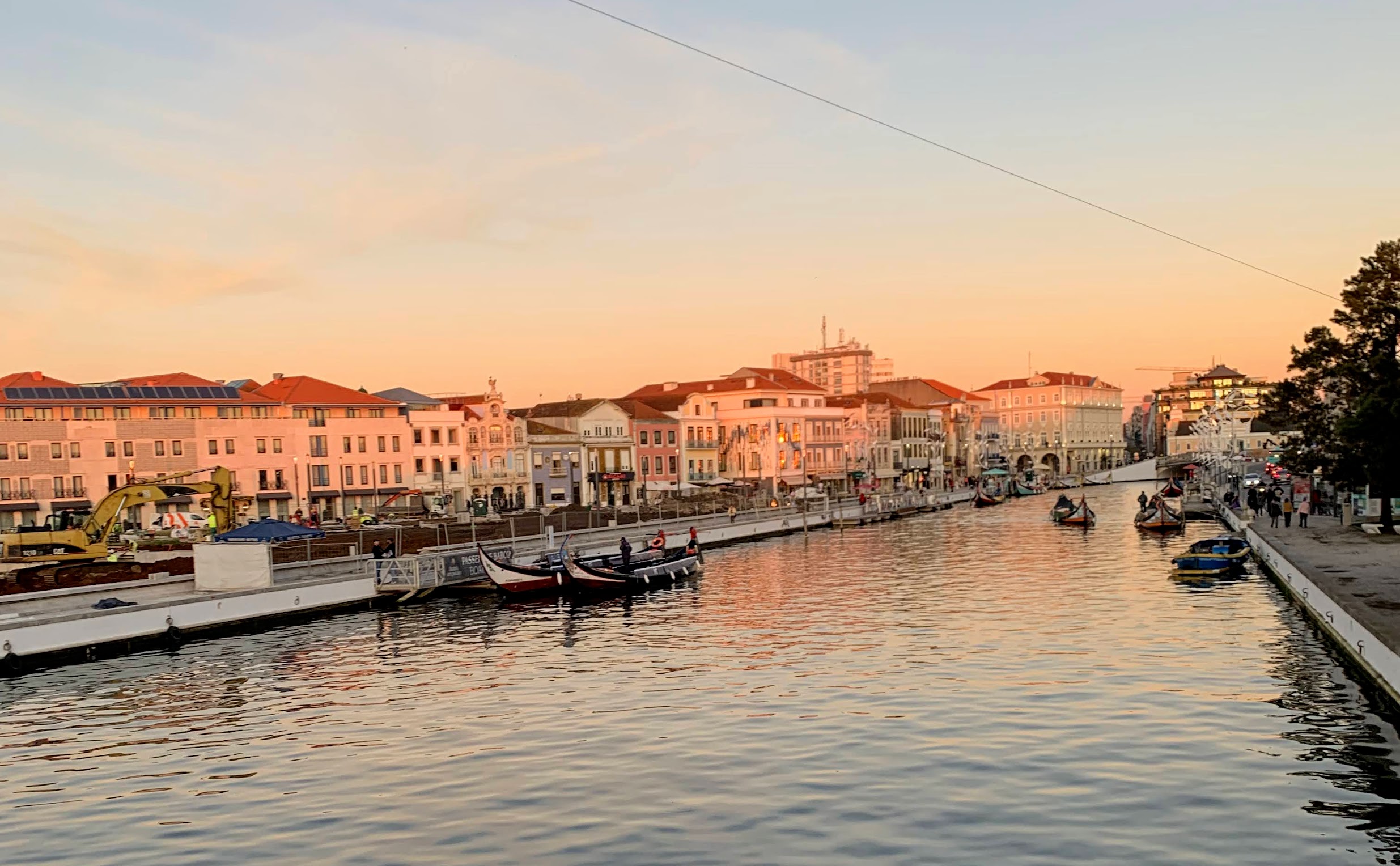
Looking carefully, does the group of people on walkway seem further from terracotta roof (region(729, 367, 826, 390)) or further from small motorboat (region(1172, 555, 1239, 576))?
terracotta roof (region(729, 367, 826, 390))

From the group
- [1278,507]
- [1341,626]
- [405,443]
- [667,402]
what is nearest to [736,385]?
[667,402]

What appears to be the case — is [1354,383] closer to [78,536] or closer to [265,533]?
[265,533]

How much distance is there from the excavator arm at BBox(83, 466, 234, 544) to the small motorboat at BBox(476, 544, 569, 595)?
17.0 metres

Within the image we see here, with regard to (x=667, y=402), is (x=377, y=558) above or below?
below

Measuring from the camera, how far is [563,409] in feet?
382

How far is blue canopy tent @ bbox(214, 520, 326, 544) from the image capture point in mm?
46875

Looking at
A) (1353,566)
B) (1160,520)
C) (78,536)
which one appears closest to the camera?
(1353,566)

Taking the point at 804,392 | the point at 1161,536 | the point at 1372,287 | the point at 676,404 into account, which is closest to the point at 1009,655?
the point at 1372,287

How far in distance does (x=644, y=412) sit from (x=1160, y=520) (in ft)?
183

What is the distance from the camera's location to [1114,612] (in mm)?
39688

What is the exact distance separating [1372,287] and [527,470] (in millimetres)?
67598

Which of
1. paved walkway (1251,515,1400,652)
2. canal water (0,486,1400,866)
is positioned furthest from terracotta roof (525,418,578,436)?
canal water (0,486,1400,866)

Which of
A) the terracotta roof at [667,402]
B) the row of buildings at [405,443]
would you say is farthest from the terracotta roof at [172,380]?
the terracotta roof at [667,402]

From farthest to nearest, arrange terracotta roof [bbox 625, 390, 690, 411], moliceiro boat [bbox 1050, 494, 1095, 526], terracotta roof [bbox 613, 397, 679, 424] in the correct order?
terracotta roof [bbox 625, 390, 690, 411] < terracotta roof [bbox 613, 397, 679, 424] < moliceiro boat [bbox 1050, 494, 1095, 526]
